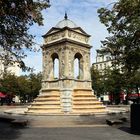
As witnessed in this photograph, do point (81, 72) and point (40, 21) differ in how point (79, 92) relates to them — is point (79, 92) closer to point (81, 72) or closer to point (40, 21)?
point (81, 72)

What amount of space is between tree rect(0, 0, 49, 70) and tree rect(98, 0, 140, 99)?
549 centimetres

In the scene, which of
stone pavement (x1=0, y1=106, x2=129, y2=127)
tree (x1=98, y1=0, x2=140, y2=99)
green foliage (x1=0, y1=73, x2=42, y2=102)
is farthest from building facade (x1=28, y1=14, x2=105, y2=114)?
green foliage (x1=0, y1=73, x2=42, y2=102)

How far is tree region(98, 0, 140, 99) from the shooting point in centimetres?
1812

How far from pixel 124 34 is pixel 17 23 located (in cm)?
779

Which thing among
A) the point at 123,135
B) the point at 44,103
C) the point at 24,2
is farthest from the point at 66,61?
the point at 24,2

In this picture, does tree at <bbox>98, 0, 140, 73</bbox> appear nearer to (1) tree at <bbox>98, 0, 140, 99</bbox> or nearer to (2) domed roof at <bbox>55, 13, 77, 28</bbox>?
(1) tree at <bbox>98, 0, 140, 99</bbox>

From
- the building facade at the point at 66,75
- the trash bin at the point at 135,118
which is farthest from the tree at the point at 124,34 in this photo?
the building facade at the point at 66,75

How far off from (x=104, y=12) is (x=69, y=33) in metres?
13.4

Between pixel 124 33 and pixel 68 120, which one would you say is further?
pixel 68 120

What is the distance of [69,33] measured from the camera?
1299 inches

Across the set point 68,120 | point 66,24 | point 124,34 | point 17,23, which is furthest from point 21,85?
point 17,23

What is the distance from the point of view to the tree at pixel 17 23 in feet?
43.8

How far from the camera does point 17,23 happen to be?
47.9 ft

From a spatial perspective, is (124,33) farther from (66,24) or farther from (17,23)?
(66,24)
